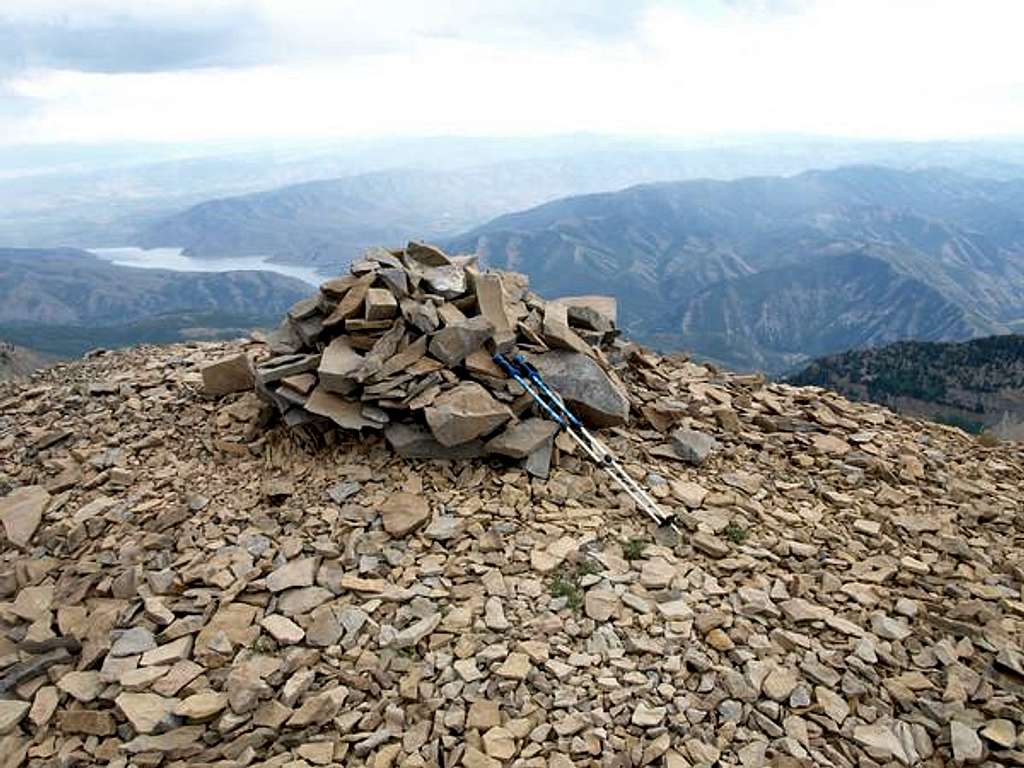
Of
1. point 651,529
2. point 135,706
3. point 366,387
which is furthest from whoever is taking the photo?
point 366,387

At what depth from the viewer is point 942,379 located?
404ft

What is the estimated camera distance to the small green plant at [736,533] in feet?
33.5

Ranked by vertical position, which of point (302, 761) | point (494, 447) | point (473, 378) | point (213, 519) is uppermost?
point (473, 378)

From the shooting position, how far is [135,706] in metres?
7.63

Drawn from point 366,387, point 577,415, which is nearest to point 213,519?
point 366,387

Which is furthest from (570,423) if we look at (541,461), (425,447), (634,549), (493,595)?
(493,595)

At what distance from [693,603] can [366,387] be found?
5.86 m

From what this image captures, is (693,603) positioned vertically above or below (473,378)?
below

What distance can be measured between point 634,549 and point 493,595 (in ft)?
7.05

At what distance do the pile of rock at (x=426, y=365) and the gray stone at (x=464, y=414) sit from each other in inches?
0.7

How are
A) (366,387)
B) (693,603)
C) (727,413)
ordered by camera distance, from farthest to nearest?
(727,413), (366,387), (693,603)

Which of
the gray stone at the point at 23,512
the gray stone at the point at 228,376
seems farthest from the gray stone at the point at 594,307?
the gray stone at the point at 23,512

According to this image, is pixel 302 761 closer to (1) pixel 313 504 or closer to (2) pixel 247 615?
(2) pixel 247 615

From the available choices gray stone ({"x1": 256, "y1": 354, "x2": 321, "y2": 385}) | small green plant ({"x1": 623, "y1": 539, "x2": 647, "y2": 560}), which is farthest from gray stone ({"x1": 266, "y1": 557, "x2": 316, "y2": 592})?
small green plant ({"x1": 623, "y1": 539, "x2": 647, "y2": 560})
